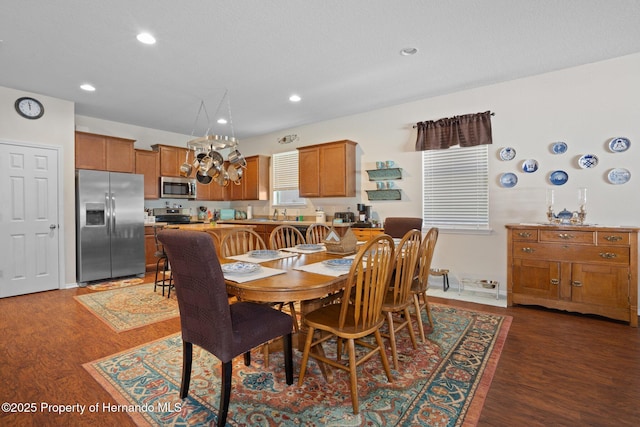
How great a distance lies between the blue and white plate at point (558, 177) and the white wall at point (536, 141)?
0.05 meters

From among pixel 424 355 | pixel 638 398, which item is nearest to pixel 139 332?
pixel 424 355

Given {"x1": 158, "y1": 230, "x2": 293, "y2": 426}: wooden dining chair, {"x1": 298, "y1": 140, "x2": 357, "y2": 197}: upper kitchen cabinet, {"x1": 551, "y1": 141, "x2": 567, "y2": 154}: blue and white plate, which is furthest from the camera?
{"x1": 298, "y1": 140, "x2": 357, "y2": 197}: upper kitchen cabinet

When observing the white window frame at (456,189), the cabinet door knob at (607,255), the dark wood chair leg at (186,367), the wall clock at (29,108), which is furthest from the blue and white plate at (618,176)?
the wall clock at (29,108)

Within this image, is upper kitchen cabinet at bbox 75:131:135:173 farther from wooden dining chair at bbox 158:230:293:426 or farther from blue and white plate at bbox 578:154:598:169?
blue and white plate at bbox 578:154:598:169

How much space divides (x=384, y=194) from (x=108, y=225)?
4454mm

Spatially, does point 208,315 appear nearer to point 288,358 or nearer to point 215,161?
point 288,358

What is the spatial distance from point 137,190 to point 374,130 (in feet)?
13.6

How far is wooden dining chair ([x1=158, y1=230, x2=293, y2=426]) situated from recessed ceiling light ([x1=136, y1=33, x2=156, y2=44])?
2.22 metres

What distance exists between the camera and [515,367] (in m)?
2.29

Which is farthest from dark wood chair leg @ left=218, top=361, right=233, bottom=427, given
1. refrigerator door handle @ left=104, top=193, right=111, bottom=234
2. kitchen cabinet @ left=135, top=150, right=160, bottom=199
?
kitchen cabinet @ left=135, top=150, right=160, bottom=199

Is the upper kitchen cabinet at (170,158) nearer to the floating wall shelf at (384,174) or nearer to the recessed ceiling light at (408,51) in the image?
the floating wall shelf at (384,174)

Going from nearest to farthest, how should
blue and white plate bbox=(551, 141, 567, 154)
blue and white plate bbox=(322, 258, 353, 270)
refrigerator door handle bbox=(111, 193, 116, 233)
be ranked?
1. blue and white plate bbox=(322, 258, 353, 270)
2. blue and white plate bbox=(551, 141, 567, 154)
3. refrigerator door handle bbox=(111, 193, 116, 233)

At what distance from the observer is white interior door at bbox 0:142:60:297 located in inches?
163

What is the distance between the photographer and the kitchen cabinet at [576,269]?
→ 3.09 metres
